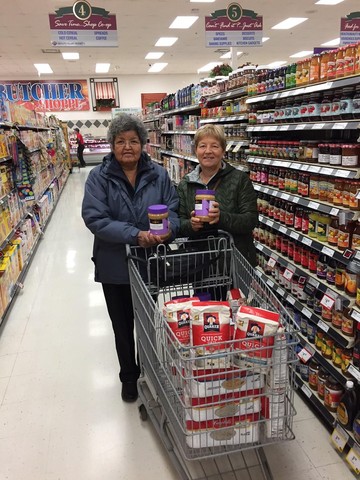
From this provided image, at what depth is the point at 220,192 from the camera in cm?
249

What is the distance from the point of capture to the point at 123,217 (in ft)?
7.79

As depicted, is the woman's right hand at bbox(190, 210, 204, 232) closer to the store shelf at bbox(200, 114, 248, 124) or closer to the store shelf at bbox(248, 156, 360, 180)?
the store shelf at bbox(248, 156, 360, 180)

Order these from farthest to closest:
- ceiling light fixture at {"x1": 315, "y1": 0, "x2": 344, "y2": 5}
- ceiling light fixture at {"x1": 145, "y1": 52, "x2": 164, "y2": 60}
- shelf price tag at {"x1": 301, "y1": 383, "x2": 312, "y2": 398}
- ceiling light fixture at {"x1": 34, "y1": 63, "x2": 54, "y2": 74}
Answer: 1. ceiling light fixture at {"x1": 34, "y1": 63, "x2": 54, "y2": 74}
2. ceiling light fixture at {"x1": 145, "y1": 52, "x2": 164, "y2": 60}
3. ceiling light fixture at {"x1": 315, "y1": 0, "x2": 344, "y2": 5}
4. shelf price tag at {"x1": 301, "y1": 383, "x2": 312, "y2": 398}

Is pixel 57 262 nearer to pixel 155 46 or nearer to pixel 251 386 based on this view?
pixel 251 386

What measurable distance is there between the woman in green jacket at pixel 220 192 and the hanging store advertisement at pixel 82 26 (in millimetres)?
6104

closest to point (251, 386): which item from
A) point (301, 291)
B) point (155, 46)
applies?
point (301, 291)

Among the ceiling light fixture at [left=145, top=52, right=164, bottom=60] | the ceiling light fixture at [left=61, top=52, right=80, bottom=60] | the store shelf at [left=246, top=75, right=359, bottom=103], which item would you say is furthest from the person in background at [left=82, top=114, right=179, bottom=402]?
the ceiling light fixture at [left=145, top=52, right=164, bottom=60]

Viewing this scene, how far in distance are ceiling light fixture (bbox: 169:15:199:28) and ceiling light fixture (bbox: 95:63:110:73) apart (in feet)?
23.1

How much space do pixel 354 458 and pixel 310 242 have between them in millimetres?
1238

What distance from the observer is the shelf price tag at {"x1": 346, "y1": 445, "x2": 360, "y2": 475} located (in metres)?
2.06

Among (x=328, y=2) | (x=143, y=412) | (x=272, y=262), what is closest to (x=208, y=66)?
(x=328, y=2)

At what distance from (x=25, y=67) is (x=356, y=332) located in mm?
18469

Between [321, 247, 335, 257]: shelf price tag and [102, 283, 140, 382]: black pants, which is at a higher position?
[321, 247, 335, 257]: shelf price tag

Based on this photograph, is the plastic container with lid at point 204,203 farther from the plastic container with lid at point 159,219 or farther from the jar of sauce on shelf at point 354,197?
the jar of sauce on shelf at point 354,197
